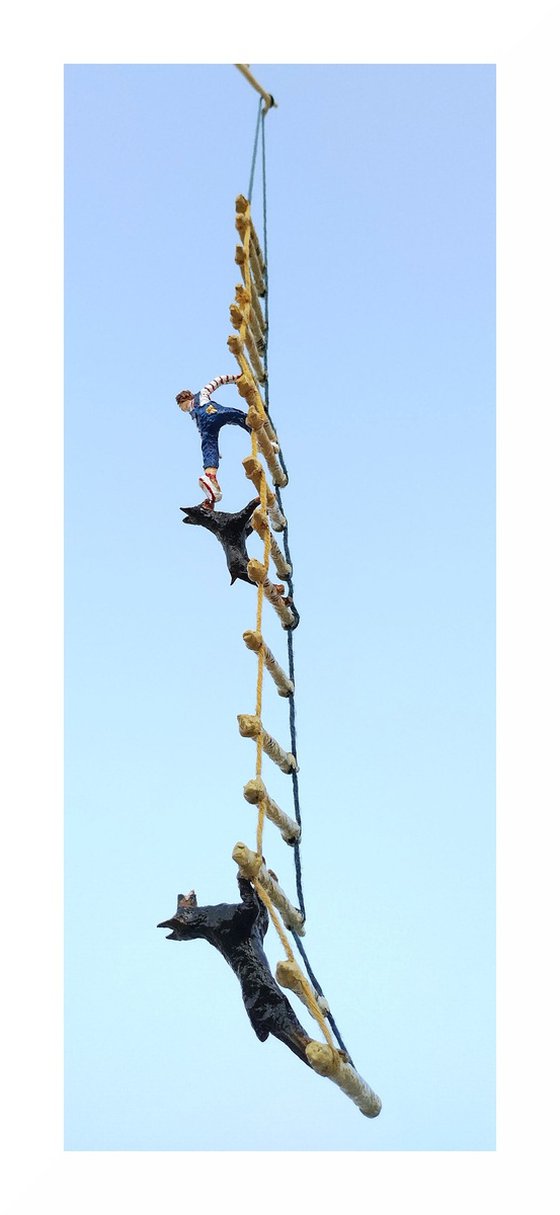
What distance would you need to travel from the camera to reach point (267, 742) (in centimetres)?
311

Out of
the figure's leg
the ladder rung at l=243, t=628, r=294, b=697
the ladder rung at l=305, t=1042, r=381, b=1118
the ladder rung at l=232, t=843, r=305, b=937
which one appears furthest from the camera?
the figure's leg

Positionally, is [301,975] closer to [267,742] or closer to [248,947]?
[248,947]

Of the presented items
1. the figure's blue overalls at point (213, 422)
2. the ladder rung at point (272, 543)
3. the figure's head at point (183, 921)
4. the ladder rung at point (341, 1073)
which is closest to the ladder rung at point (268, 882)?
the figure's head at point (183, 921)

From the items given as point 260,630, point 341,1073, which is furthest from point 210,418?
point 341,1073

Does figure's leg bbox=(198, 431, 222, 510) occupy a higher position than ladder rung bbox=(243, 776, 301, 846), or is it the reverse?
figure's leg bbox=(198, 431, 222, 510)

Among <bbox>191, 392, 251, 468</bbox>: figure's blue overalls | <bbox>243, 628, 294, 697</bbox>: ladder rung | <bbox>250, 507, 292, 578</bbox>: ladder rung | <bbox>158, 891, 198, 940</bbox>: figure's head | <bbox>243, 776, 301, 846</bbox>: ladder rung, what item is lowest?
<bbox>158, 891, 198, 940</bbox>: figure's head

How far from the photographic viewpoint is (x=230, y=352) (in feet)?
11.8

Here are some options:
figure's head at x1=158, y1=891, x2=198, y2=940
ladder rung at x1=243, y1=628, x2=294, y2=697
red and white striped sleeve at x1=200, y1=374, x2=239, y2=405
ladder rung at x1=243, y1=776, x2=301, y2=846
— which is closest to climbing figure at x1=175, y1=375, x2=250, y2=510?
red and white striped sleeve at x1=200, y1=374, x2=239, y2=405

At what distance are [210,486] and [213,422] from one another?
0.66ft

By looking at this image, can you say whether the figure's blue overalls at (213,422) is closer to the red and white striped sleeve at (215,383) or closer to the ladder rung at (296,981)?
the red and white striped sleeve at (215,383)

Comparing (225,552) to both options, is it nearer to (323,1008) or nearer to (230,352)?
(230,352)

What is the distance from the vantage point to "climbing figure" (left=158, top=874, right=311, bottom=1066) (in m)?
2.77

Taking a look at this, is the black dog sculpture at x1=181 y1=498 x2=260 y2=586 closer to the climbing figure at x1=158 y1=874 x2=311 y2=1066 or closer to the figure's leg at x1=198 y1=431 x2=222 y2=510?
the figure's leg at x1=198 y1=431 x2=222 y2=510

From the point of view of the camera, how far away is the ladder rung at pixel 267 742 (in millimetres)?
2992
